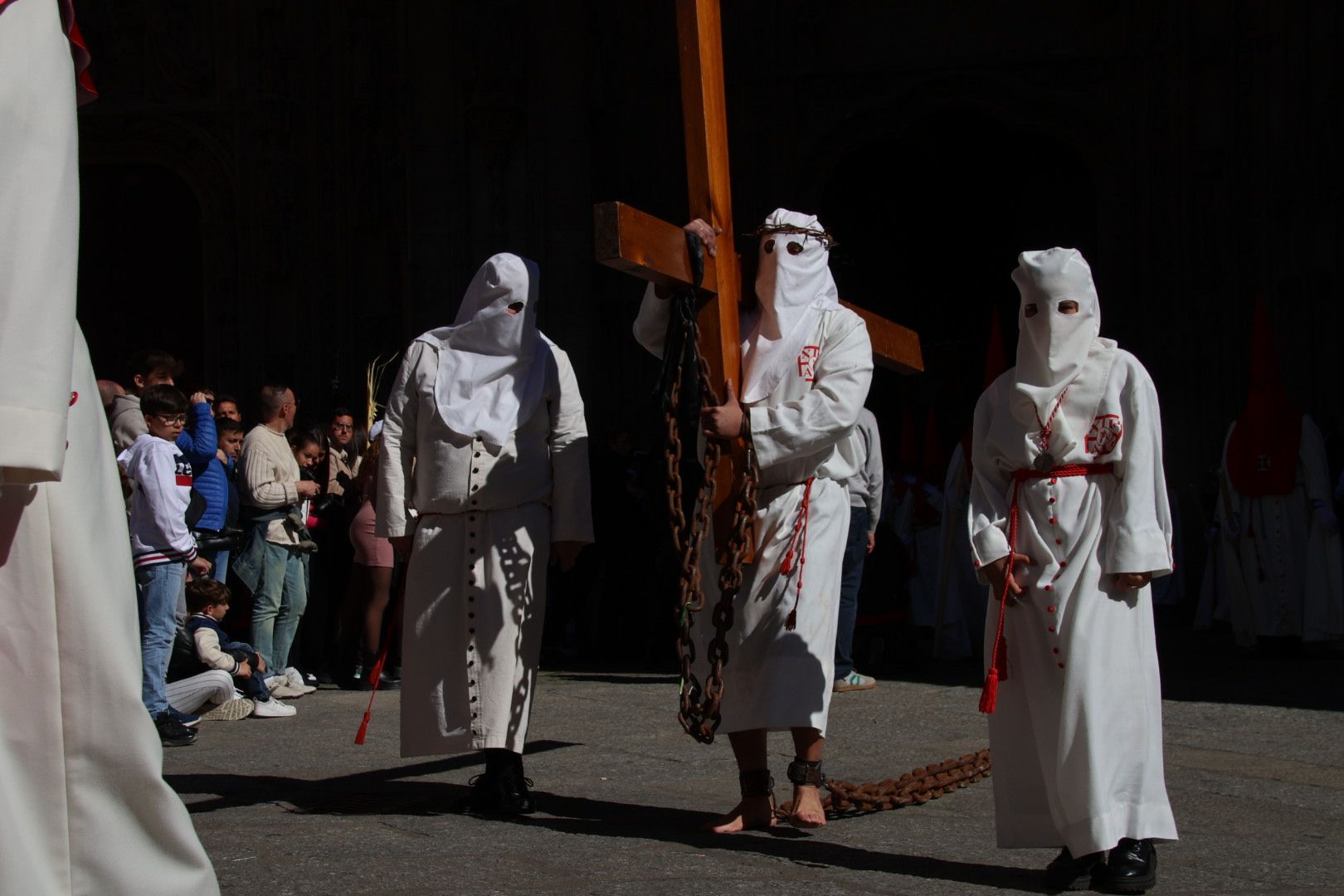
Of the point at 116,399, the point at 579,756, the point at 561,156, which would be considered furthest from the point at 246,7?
the point at 579,756

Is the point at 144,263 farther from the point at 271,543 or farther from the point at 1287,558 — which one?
the point at 1287,558

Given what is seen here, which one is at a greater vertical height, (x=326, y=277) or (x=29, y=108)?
(x=326, y=277)

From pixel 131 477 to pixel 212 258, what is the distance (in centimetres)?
1021

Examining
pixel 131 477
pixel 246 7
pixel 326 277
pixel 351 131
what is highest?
pixel 246 7

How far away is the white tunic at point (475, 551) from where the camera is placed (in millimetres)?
5715

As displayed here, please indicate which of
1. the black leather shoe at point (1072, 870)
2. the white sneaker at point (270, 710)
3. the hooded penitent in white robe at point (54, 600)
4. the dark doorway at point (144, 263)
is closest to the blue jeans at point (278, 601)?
the white sneaker at point (270, 710)

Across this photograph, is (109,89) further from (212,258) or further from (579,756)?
(579,756)

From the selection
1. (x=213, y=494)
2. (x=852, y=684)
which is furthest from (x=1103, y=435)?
(x=213, y=494)

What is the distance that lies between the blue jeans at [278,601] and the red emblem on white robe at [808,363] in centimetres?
478

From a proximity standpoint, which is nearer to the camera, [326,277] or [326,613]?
[326,613]

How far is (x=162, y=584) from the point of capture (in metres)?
7.62

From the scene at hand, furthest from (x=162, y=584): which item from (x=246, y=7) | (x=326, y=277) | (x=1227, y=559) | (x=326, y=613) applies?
(x=246, y=7)

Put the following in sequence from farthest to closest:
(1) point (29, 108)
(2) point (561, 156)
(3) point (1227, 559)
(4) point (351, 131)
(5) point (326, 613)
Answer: (4) point (351, 131), (2) point (561, 156), (3) point (1227, 559), (5) point (326, 613), (1) point (29, 108)

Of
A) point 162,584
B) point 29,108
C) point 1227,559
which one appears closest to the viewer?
point 29,108
